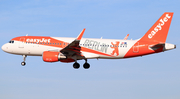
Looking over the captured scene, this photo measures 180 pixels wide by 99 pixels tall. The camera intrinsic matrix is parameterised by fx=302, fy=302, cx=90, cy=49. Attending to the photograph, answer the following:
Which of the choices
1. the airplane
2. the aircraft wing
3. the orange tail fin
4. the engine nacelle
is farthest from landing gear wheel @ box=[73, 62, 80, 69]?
the orange tail fin

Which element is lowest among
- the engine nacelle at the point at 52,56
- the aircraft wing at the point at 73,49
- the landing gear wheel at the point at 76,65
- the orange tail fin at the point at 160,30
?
the landing gear wheel at the point at 76,65

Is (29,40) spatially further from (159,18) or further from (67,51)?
(159,18)

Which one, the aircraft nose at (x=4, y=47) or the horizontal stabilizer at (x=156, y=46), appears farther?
the aircraft nose at (x=4, y=47)

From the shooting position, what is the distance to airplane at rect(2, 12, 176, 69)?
53312 mm

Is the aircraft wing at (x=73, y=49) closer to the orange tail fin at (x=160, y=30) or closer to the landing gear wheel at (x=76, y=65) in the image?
the landing gear wheel at (x=76, y=65)

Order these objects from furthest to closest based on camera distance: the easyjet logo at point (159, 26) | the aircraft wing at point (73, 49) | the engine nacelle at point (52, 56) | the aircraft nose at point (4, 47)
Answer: the aircraft nose at point (4, 47) → the easyjet logo at point (159, 26) → the engine nacelle at point (52, 56) → the aircraft wing at point (73, 49)

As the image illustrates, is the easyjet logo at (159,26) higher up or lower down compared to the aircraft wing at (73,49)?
higher up

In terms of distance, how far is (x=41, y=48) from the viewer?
184ft

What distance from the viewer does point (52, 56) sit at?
174 feet

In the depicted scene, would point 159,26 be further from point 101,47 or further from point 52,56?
point 52,56

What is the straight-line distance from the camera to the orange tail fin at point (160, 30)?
178 feet

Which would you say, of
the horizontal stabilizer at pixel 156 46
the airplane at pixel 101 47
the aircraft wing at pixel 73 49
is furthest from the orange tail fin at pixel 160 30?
the aircraft wing at pixel 73 49

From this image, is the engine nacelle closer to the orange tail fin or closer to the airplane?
the airplane

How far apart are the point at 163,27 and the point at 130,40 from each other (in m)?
6.36
